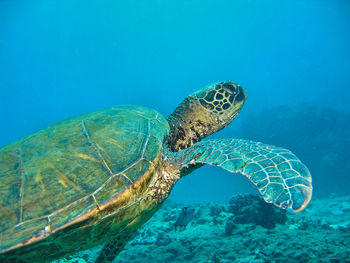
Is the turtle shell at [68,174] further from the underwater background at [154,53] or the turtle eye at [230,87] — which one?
the underwater background at [154,53]

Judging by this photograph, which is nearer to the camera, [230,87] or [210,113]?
[210,113]

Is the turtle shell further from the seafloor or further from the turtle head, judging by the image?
the seafloor

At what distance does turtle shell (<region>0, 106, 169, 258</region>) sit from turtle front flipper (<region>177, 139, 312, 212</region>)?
2.43 feet

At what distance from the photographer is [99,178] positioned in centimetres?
236

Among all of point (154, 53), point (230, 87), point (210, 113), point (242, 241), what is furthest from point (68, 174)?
point (154, 53)

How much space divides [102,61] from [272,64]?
115 m

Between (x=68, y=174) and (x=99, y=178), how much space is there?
373 millimetres

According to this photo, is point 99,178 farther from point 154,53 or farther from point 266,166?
point 154,53

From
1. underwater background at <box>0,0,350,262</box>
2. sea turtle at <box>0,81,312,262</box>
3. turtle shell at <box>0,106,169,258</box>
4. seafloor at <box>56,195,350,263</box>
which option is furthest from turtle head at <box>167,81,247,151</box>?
underwater background at <box>0,0,350,262</box>

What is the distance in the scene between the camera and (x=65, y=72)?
122812 millimetres

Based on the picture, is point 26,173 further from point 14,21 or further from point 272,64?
point 272,64

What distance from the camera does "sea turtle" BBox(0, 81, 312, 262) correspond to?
2.01 m

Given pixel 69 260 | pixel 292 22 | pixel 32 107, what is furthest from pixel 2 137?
pixel 292 22

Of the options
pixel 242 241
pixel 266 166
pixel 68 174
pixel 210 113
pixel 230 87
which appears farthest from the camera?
pixel 242 241
